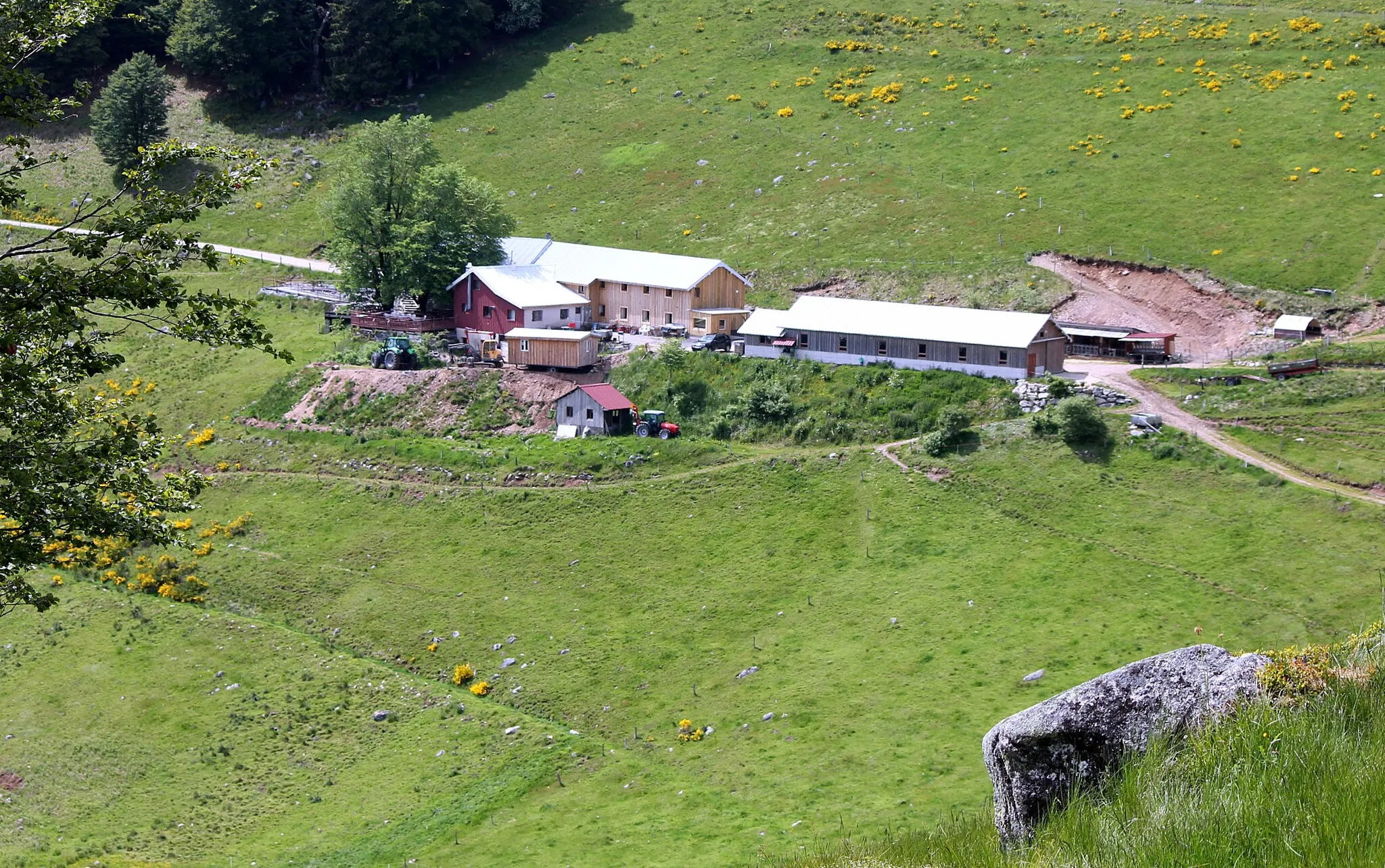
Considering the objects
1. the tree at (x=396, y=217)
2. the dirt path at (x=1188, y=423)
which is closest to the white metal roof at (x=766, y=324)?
the dirt path at (x=1188, y=423)

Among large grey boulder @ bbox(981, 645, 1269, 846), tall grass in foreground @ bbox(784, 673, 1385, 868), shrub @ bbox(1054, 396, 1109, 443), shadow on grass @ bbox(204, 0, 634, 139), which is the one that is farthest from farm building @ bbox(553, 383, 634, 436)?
shadow on grass @ bbox(204, 0, 634, 139)

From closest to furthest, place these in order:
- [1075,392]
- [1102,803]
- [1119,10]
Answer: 1. [1102,803]
2. [1075,392]
3. [1119,10]

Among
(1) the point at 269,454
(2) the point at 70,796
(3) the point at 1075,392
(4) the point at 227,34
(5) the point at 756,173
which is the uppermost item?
(4) the point at 227,34

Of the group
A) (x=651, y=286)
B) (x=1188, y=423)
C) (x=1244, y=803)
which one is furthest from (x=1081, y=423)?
(x=1244, y=803)

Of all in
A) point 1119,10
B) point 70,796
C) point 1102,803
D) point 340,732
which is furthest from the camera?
point 1119,10

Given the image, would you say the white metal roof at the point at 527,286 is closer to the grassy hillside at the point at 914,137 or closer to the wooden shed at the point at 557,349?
the wooden shed at the point at 557,349

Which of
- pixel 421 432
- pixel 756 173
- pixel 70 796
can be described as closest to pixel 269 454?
pixel 421 432

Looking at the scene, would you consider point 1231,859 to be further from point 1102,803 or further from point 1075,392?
point 1075,392
